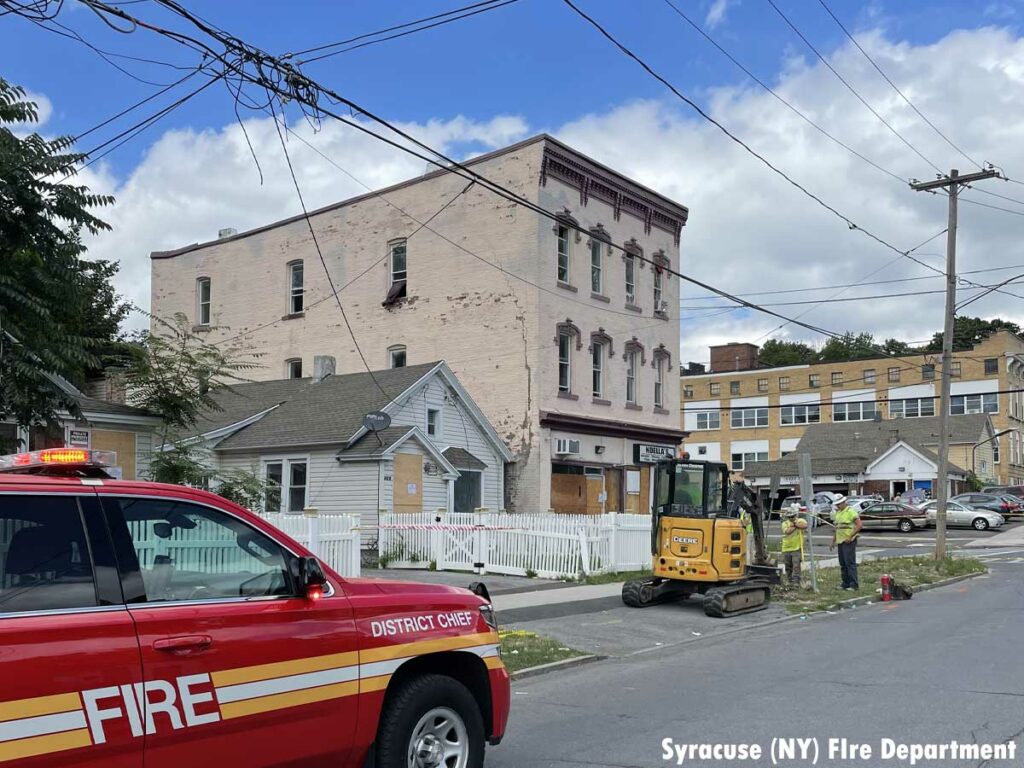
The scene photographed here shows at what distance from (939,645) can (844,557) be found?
7309 millimetres

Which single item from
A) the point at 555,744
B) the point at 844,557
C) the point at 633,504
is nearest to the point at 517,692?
the point at 555,744

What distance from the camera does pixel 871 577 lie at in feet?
72.0

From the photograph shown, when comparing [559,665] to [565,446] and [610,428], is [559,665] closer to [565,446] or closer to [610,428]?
[565,446]

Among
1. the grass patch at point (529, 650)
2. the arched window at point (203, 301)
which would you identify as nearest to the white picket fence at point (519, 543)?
the grass patch at point (529, 650)

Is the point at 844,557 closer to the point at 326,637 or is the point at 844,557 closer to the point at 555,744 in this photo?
the point at 555,744

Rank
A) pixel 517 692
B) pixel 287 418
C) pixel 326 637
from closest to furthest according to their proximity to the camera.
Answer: pixel 326 637 → pixel 517 692 → pixel 287 418

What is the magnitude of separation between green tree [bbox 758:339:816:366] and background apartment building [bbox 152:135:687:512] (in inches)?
3341

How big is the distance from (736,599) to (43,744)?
523 inches

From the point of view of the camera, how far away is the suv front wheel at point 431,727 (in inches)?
205

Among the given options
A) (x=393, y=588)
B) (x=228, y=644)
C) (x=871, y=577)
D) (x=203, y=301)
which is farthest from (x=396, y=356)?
(x=228, y=644)

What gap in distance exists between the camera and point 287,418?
27.8 m

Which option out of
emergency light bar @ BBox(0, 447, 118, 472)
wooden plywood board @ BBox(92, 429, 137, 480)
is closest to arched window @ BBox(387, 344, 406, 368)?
wooden plywood board @ BBox(92, 429, 137, 480)

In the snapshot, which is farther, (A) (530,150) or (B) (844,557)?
(A) (530,150)

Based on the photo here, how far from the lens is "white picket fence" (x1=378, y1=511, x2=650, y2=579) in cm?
2061
